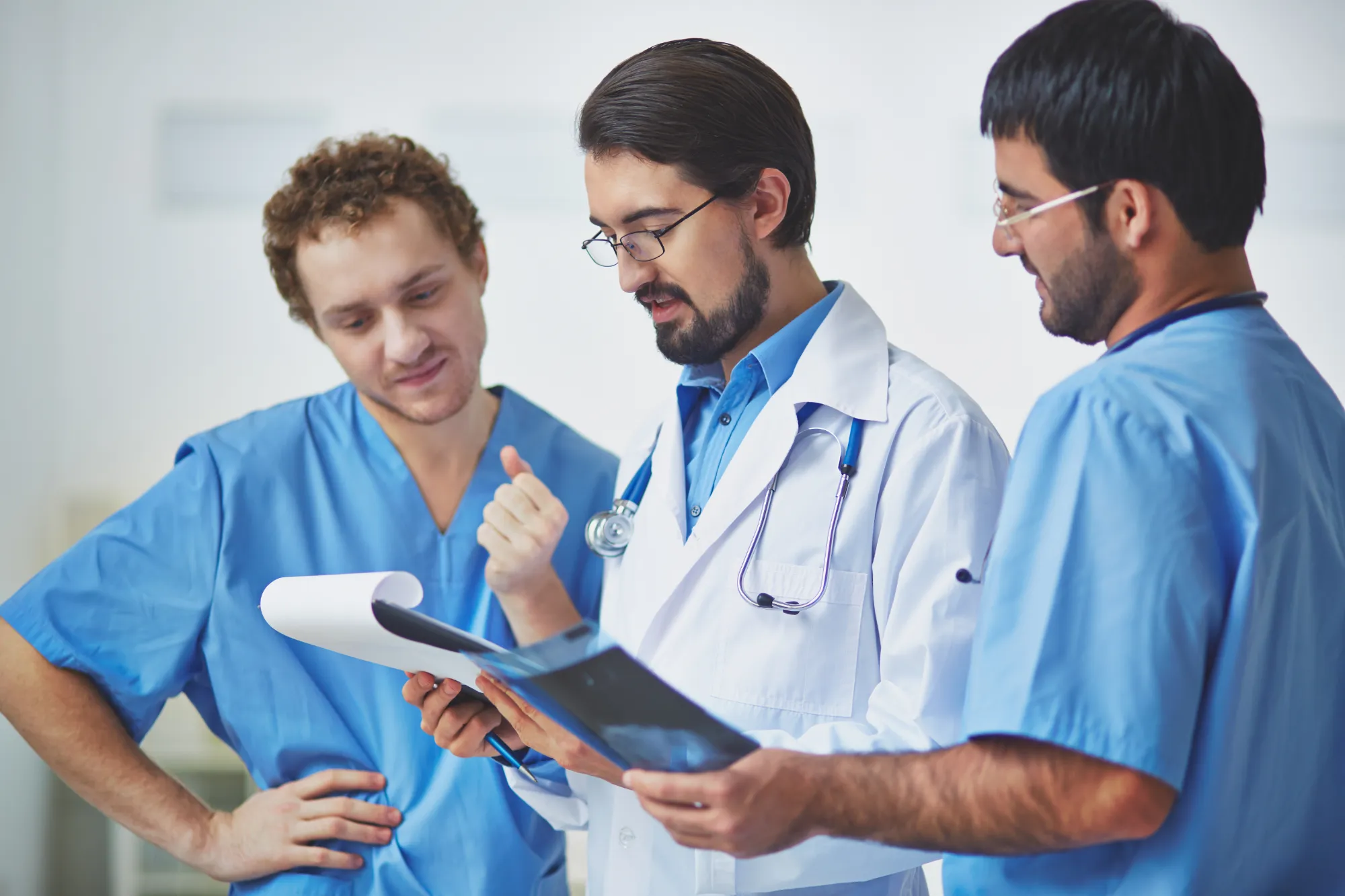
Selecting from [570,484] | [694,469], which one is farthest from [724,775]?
[570,484]

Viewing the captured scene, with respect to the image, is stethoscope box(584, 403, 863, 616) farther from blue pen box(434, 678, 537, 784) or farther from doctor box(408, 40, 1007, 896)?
blue pen box(434, 678, 537, 784)

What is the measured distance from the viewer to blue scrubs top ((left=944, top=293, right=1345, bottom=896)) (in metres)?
0.83

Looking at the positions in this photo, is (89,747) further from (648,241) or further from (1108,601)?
(1108,601)

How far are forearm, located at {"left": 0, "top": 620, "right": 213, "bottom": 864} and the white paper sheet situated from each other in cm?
48

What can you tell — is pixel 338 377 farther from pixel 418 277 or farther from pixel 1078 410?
pixel 1078 410

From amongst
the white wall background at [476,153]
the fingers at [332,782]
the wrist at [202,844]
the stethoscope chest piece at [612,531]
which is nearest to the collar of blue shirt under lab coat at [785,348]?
the stethoscope chest piece at [612,531]

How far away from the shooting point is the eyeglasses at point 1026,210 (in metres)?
0.93

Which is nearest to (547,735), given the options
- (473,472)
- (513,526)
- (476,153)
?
(513,526)

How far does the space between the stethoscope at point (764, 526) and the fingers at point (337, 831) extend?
479 millimetres

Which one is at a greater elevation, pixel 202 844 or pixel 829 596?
pixel 829 596

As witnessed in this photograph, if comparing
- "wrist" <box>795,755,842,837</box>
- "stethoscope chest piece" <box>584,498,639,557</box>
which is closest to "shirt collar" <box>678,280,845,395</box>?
"stethoscope chest piece" <box>584,498,639,557</box>

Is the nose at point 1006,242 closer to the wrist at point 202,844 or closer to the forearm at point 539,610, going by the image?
the forearm at point 539,610

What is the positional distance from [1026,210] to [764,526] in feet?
1.62

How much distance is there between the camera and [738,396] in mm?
1486
